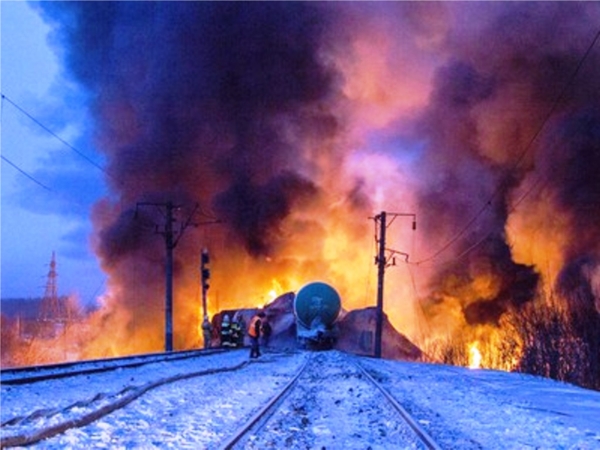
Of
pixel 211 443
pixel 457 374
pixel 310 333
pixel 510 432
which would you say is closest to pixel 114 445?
pixel 211 443

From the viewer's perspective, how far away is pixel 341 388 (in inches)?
555

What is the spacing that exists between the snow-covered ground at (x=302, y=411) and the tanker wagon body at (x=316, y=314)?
1685 cm

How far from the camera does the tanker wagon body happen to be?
3388 centimetres

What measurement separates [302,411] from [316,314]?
23.9m

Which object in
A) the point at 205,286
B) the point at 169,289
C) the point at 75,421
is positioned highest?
the point at 205,286

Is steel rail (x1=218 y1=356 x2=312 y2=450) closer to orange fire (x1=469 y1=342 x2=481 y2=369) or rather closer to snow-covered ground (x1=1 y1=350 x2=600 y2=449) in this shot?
snow-covered ground (x1=1 y1=350 x2=600 y2=449)

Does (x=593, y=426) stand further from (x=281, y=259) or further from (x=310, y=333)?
(x=281, y=259)

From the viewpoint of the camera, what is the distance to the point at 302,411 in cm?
1048

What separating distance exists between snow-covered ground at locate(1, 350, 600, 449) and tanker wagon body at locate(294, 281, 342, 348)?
16845 mm

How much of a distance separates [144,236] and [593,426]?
3793 centimetres

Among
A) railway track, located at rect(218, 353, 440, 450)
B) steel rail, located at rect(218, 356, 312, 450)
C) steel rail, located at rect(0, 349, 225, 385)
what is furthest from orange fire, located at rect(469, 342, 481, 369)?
steel rail, located at rect(218, 356, 312, 450)

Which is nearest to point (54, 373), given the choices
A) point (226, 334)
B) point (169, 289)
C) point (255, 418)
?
point (255, 418)

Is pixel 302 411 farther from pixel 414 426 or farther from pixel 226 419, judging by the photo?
pixel 414 426

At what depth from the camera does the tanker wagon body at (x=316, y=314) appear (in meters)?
33.9
